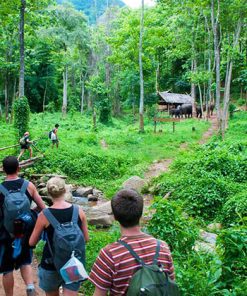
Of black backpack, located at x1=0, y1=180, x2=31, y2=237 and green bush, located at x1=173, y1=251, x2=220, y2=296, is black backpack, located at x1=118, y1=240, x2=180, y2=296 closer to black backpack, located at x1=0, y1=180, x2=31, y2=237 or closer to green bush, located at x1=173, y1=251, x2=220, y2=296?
black backpack, located at x1=0, y1=180, x2=31, y2=237

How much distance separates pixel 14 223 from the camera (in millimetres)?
3982

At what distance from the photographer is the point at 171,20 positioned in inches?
1171

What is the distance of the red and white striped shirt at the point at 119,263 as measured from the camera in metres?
2.48

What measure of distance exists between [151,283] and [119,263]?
0.27m

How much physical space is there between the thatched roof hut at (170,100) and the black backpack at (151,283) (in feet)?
118

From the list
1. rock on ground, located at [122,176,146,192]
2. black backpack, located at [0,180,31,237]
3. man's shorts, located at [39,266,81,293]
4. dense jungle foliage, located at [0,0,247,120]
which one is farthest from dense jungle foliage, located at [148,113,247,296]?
dense jungle foliage, located at [0,0,247,120]

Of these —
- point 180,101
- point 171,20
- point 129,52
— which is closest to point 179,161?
point 129,52

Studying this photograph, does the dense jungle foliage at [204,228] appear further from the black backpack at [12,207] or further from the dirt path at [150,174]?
the black backpack at [12,207]

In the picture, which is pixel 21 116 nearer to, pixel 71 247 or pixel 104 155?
pixel 104 155

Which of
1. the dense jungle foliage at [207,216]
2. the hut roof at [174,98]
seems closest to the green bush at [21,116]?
the dense jungle foliage at [207,216]

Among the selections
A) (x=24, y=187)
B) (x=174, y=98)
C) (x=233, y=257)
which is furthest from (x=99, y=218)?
(x=174, y=98)

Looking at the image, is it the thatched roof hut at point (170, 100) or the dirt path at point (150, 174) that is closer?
the dirt path at point (150, 174)

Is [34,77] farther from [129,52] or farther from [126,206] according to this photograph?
[126,206]

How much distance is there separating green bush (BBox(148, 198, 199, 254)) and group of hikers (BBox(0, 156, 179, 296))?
2437 mm
